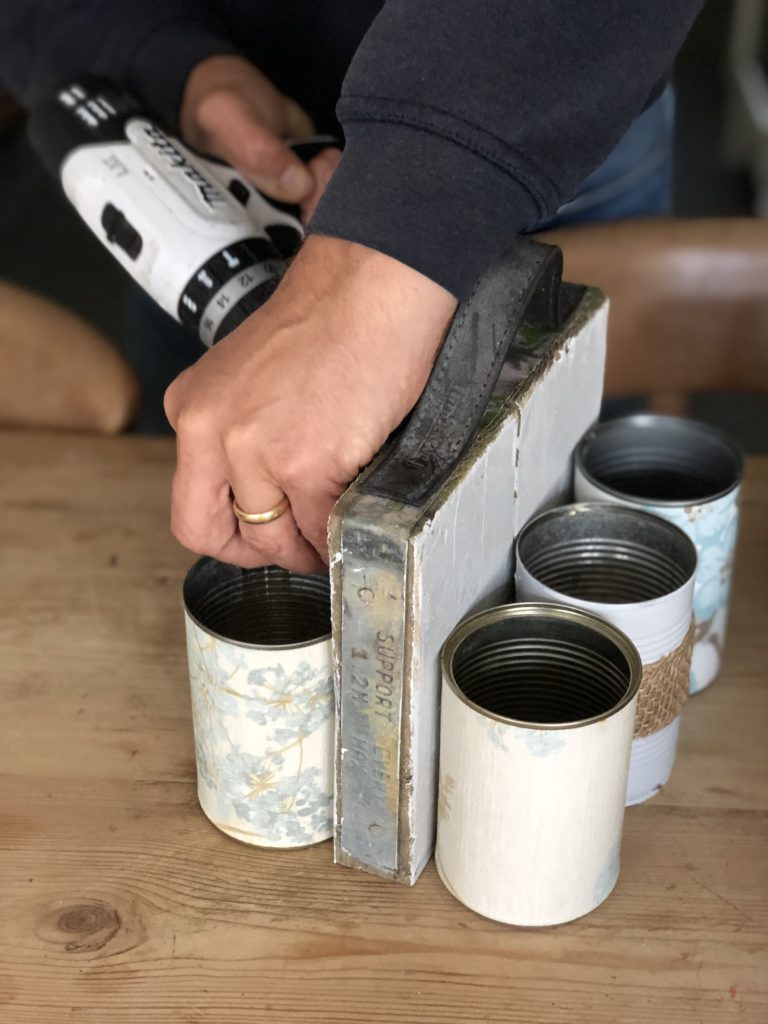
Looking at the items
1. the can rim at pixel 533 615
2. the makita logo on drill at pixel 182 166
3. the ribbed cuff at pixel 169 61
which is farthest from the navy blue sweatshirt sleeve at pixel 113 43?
the can rim at pixel 533 615

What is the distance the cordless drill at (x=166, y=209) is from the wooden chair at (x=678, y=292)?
1.03 feet

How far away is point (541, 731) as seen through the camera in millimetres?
510

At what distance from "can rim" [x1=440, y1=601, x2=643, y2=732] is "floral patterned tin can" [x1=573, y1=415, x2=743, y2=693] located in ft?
0.38

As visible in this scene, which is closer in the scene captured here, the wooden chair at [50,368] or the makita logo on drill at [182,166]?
the makita logo on drill at [182,166]

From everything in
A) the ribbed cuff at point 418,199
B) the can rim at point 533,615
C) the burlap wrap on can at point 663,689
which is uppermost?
the ribbed cuff at point 418,199

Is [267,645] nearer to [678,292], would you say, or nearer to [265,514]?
[265,514]

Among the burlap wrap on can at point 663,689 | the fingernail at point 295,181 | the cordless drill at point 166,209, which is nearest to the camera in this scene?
the burlap wrap on can at point 663,689

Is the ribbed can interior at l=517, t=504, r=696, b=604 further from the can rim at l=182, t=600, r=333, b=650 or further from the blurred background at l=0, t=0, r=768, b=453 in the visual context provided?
the blurred background at l=0, t=0, r=768, b=453

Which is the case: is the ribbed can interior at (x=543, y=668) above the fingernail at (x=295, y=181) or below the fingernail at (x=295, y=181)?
below

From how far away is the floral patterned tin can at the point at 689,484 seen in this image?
27.0 inches

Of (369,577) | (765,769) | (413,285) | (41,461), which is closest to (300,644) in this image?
(369,577)

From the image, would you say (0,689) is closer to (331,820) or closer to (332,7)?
(331,820)

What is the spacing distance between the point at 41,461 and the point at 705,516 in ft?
1.76

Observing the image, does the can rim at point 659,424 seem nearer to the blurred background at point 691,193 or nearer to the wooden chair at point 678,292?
the wooden chair at point 678,292
